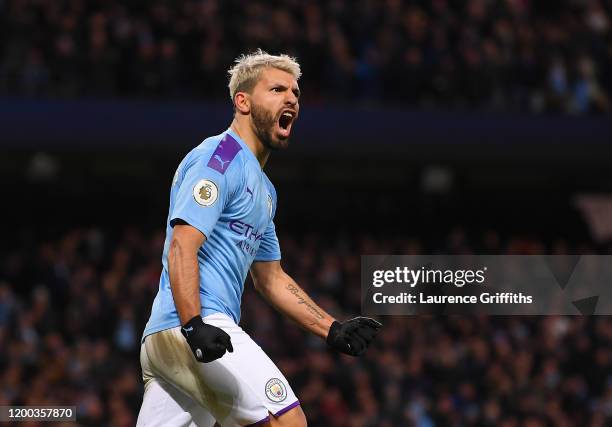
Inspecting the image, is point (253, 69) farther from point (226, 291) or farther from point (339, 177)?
point (339, 177)

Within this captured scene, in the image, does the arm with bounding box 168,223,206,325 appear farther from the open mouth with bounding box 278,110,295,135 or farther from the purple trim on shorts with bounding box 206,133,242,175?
the open mouth with bounding box 278,110,295,135

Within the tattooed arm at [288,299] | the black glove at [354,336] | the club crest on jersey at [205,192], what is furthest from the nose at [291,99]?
the black glove at [354,336]

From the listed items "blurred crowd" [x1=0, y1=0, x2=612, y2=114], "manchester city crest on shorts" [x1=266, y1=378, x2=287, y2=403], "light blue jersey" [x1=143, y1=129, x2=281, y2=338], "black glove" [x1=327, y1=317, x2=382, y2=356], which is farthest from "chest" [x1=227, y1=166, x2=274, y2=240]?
"blurred crowd" [x1=0, y1=0, x2=612, y2=114]

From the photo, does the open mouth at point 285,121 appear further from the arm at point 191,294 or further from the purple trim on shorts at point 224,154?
the arm at point 191,294

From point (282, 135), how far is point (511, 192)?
17.7m

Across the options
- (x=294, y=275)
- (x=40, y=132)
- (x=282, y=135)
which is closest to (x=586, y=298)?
(x=282, y=135)

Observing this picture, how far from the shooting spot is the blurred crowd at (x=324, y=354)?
45.7 ft

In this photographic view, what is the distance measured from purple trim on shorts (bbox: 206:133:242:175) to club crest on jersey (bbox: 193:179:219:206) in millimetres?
93

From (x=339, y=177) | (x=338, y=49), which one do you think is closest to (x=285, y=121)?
(x=338, y=49)

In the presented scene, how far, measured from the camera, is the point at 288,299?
18.6ft

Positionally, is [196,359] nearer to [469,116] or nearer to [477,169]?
[469,116]

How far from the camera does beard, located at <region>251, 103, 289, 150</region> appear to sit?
534 cm

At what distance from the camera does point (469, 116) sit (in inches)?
763

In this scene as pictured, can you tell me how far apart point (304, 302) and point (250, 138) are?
91cm
